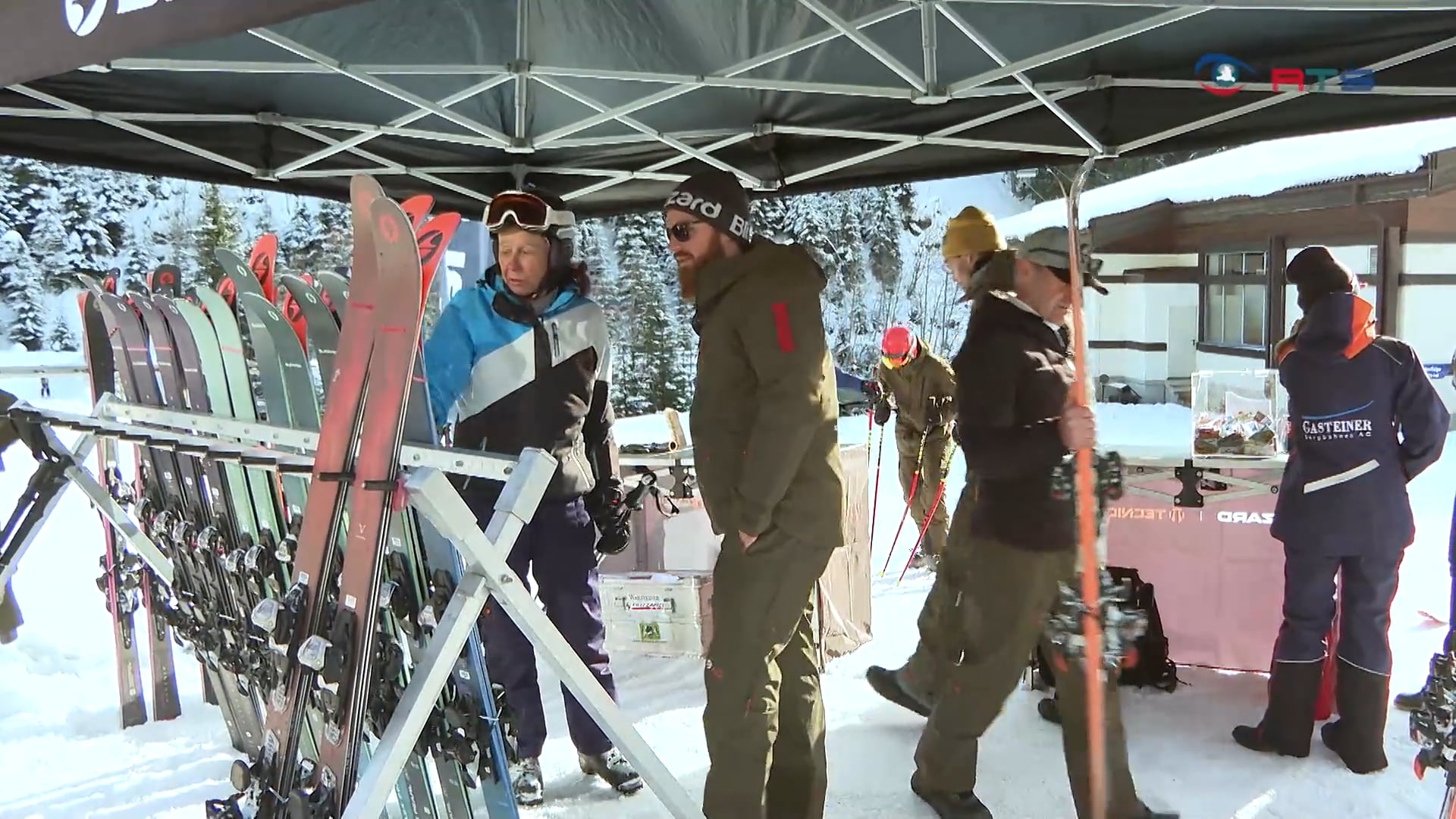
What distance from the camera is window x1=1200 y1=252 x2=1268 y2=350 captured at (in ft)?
43.4

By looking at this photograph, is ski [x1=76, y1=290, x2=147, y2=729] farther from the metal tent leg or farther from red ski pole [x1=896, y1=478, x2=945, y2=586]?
red ski pole [x1=896, y1=478, x2=945, y2=586]

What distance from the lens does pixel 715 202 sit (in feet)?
6.84

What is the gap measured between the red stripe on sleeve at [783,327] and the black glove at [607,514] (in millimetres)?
1018

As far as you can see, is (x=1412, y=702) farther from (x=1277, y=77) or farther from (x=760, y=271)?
(x=1277, y=77)

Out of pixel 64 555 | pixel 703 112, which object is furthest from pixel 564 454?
pixel 64 555

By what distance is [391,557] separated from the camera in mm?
1959

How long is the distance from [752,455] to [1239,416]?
2.36m

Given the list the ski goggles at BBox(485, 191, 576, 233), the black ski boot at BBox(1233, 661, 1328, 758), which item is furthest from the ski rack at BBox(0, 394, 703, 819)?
the black ski boot at BBox(1233, 661, 1328, 758)

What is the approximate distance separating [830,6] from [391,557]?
1937 mm

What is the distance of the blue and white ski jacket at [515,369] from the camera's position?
2.50 m

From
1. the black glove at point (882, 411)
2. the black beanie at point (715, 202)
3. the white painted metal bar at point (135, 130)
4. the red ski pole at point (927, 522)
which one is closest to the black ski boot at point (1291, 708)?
the black beanie at point (715, 202)

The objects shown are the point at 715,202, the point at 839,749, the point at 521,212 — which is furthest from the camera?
the point at 839,749

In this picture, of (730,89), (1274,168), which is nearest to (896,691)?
(730,89)

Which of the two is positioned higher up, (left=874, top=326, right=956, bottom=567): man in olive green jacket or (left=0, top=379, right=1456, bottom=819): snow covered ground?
(left=874, top=326, right=956, bottom=567): man in olive green jacket
